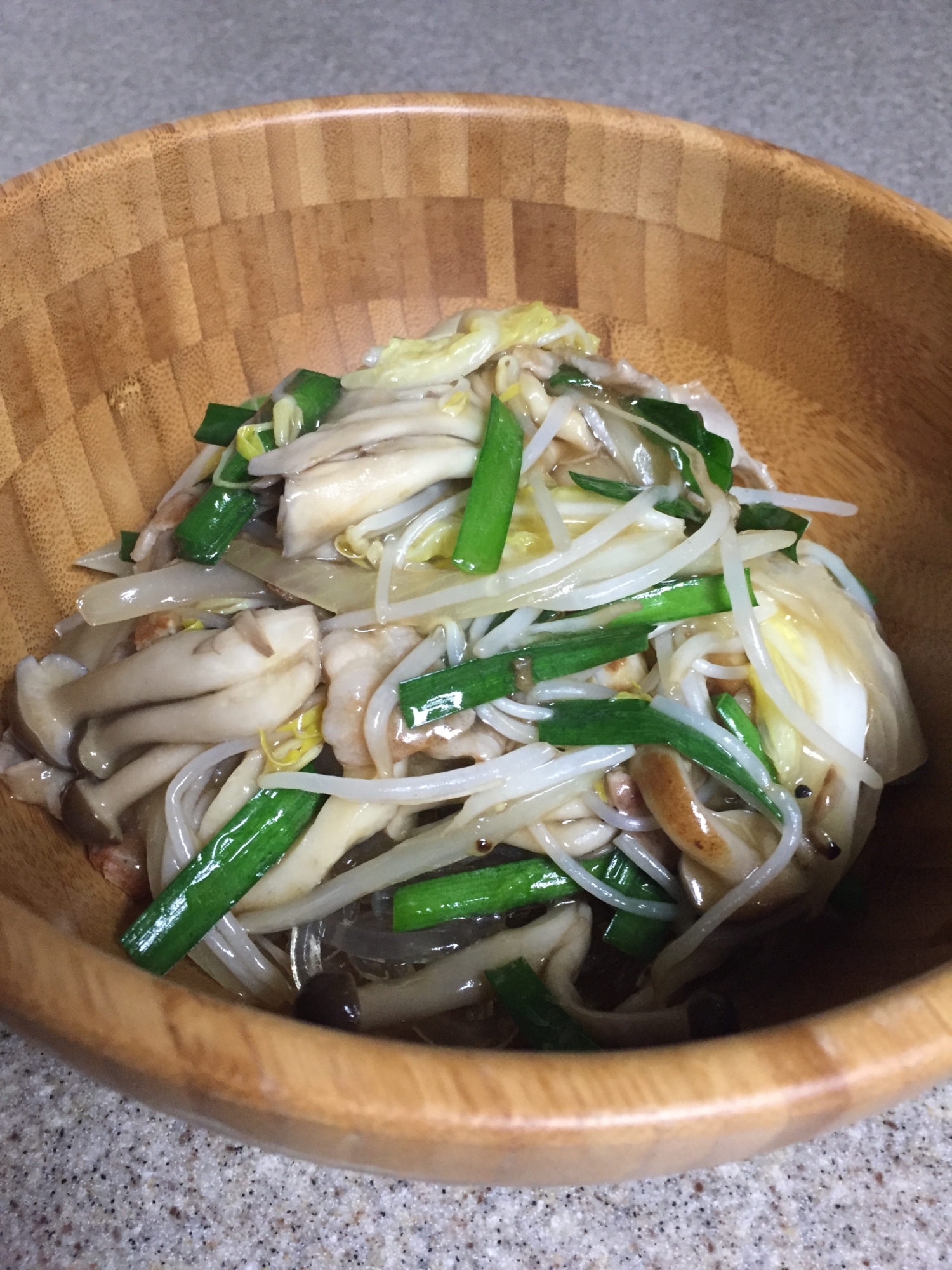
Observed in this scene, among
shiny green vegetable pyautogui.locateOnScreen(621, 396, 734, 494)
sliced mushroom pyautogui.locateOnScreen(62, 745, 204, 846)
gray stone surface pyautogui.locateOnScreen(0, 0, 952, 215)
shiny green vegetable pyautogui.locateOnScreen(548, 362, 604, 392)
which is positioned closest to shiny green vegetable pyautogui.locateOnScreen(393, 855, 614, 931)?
sliced mushroom pyautogui.locateOnScreen(62, 745, 204, 846)

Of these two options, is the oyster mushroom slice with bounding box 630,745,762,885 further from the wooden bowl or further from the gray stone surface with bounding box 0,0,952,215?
the gray stone surface with bounding box 0,0,952,215

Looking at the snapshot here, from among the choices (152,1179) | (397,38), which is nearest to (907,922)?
(152,1179)

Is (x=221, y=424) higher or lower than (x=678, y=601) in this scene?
higher

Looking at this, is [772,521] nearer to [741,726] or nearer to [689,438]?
[689,438]

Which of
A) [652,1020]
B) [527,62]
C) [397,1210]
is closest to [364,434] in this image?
[652,1020]

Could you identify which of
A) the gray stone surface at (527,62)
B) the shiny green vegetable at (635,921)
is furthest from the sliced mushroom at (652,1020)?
the gray stone surface at (527,62)

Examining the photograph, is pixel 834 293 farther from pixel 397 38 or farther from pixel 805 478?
pixel 397 38
